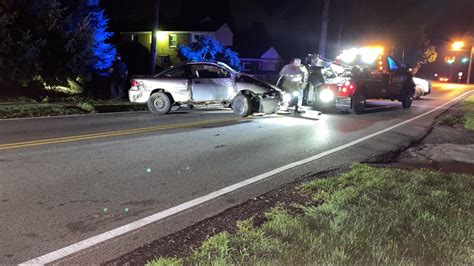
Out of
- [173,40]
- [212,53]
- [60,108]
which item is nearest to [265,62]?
[173,40]

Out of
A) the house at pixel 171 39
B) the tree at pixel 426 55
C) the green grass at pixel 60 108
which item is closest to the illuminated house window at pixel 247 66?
the house at pixel 171 39

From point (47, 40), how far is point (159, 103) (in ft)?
23.8

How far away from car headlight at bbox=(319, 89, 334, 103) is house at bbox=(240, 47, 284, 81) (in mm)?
42835

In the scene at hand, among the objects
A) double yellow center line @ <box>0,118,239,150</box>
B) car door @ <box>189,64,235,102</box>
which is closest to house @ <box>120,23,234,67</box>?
car door @ <box>189,64,235,102</box>

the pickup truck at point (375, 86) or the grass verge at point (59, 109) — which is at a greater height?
the pickup truck at point (375, 86)

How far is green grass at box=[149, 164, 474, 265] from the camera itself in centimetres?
384

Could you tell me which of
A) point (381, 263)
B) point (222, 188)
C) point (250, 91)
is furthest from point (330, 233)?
point (250, 91)

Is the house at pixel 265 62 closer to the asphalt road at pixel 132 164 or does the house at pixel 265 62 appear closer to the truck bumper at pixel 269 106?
the truck bumper at pixel 269 106

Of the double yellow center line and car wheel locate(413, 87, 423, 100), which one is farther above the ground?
car wheel locate(413, 87, 423, 100)

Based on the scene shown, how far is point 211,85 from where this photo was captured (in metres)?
13.4

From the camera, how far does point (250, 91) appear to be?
13406 millimetres

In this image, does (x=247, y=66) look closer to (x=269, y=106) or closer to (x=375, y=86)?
(x=375, y=86)

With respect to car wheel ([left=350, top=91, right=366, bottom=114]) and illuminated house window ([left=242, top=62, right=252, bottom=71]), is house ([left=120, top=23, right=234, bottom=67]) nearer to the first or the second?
illuminated house window ([left=242, top=62, right=252, bottom=71])

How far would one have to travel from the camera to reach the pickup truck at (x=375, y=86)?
15.7 metres
